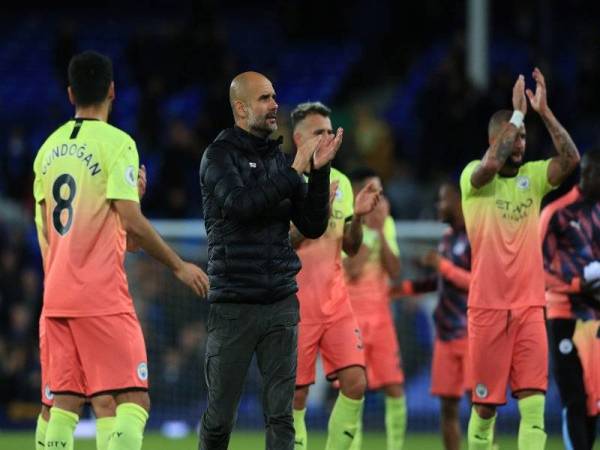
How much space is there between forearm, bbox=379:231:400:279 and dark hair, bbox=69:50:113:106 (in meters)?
4.19

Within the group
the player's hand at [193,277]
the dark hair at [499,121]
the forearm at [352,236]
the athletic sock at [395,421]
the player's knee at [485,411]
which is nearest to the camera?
the player's hand at [193,277]

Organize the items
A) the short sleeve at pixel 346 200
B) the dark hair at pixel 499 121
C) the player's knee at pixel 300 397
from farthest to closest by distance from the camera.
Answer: the short sleeve at pixel 346 200
the player's knee at pixel 300 397
the dark hair at pixel 499 121

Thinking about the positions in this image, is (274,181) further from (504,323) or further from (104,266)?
(504,323)

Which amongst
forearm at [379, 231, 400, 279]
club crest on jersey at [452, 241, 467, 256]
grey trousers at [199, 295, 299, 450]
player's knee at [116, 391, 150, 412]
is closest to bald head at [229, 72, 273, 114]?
grey trousers at [199, 295, 299, 450]

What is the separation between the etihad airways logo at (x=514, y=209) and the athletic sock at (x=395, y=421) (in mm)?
2785

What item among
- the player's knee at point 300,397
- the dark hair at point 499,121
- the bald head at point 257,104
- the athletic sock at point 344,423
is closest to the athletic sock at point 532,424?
the athletic sock at point 344,423

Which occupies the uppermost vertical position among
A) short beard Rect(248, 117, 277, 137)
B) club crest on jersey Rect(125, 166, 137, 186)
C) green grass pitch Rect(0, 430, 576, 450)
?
short beard Rect(248, 117, 277, 137)

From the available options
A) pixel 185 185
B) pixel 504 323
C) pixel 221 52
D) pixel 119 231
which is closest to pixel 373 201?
pixel 504 323

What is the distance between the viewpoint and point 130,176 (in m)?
8.07

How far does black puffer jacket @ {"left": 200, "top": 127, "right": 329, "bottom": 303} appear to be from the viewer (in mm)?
8234

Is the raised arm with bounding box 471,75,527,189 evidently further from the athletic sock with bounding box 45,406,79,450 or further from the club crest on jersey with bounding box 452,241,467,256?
the athletic sock with bounding box 45,406,79,450

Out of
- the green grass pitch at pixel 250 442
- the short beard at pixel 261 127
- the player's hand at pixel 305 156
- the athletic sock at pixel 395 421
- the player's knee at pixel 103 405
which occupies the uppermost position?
the short beard at pixel 261 127

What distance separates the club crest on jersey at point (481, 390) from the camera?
32.2ft

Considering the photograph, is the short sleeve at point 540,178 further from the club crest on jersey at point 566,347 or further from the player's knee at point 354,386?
the player's knee at point 354,386
